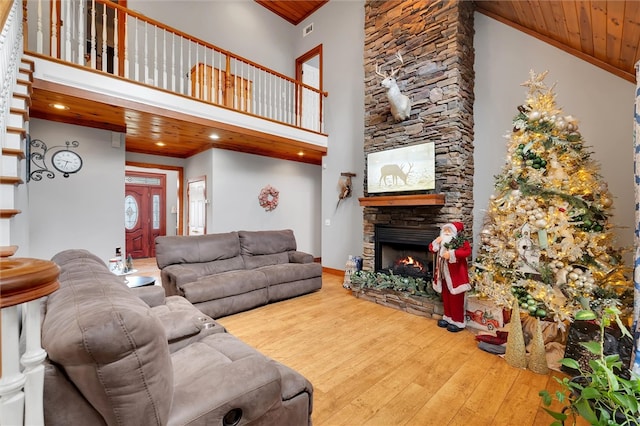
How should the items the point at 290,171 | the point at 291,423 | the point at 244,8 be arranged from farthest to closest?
the point at 290,171 < the point at 244,8 < the point at 291,423

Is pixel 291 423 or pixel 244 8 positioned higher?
pixel 244 8

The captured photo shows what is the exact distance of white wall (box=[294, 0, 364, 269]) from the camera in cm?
517

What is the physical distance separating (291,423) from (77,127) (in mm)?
4871

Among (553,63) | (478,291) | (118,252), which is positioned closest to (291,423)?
(478,291)

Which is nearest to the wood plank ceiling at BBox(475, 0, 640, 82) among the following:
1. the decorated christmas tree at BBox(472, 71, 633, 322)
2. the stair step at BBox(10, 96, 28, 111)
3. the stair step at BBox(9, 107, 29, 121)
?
the decorated christmas tree at BBox(472, 71, 633, 322)

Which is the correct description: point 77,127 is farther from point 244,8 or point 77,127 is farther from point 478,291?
point 478,291

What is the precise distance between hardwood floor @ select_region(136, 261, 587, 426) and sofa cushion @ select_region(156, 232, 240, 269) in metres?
0.88

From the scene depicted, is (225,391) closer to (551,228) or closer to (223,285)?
(223,285)

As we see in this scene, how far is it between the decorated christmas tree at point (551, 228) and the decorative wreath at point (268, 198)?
4.30 m

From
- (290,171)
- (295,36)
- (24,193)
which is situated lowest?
(24,193)

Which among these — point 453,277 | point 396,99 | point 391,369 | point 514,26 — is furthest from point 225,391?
point 514,26

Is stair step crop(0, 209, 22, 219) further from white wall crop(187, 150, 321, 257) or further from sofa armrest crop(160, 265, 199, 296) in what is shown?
white wall crop(187, 150, 321, 257)

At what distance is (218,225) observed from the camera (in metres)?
5.46

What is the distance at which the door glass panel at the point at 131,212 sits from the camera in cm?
746
